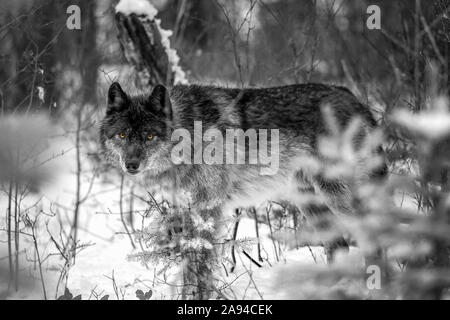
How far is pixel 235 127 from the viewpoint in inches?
183

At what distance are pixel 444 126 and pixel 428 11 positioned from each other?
5947 millimetres

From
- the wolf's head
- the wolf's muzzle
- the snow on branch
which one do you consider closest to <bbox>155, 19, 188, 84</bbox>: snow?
the snow on branch

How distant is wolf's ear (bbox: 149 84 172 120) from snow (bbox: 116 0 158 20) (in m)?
2.26

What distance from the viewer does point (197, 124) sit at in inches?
177

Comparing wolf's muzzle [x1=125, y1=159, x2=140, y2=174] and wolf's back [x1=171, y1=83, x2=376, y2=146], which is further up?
wolf's back [x1=171, y1=83, x2=376, y2=146]

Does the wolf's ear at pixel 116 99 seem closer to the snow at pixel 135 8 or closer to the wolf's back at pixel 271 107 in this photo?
the wolf's back at pixel 271 107

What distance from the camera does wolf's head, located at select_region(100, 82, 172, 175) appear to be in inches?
164

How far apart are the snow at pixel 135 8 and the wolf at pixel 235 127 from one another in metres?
1.91

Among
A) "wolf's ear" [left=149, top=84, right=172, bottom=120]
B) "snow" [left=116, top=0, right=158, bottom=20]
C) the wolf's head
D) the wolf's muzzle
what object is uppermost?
"snow" [left=116, top=0, right=158, bottom=20]

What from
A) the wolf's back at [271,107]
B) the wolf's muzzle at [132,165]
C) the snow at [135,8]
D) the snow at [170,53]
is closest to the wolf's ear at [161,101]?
the wolf's back at [271,107]

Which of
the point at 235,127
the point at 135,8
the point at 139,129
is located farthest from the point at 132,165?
the point at 135,8

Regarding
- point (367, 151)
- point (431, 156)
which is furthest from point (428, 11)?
point (431, 156)

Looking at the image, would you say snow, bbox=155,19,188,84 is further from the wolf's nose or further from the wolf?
the wolf's nose
